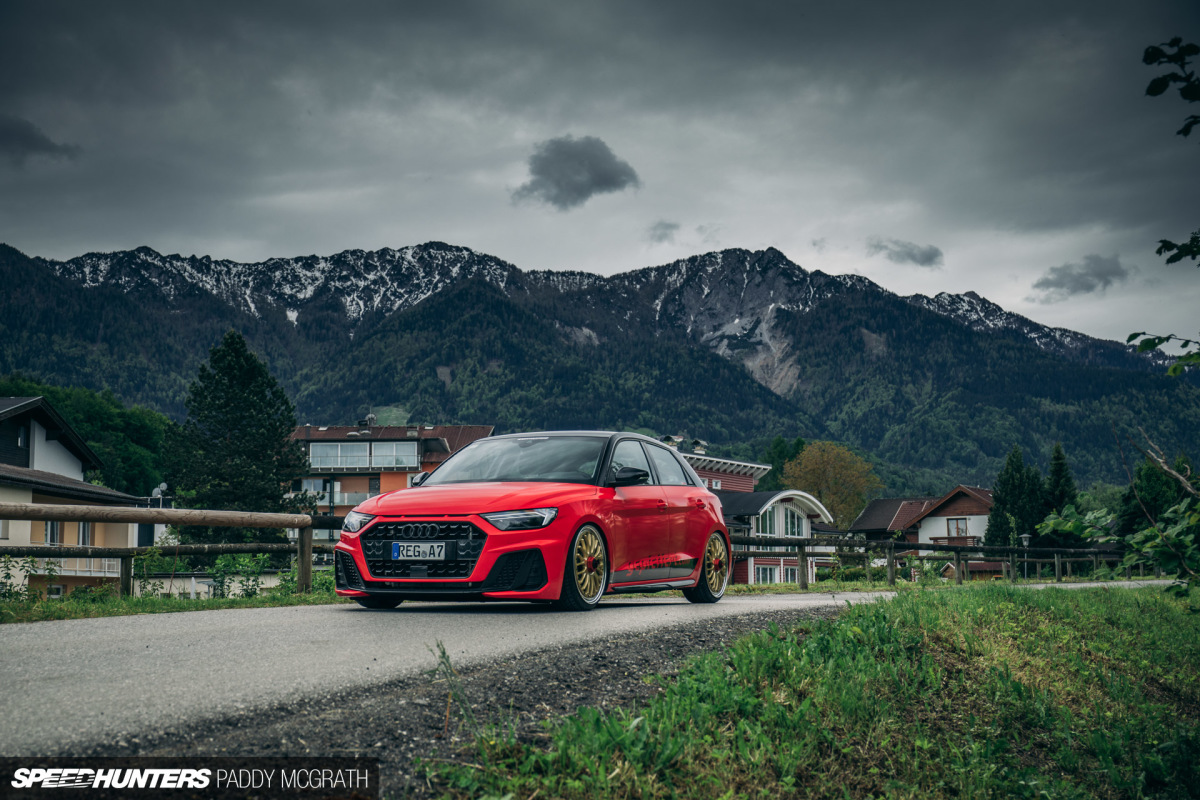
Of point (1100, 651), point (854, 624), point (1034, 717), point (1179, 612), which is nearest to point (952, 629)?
point (854, 624)

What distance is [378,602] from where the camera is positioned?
30.1ft

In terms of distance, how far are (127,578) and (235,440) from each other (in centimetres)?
5193

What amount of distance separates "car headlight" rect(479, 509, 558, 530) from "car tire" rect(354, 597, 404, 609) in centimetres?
153

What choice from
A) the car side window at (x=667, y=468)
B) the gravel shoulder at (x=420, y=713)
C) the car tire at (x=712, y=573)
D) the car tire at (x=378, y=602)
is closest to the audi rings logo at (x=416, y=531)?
the car tire at (x=378, y=602)

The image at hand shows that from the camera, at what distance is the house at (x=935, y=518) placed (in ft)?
295

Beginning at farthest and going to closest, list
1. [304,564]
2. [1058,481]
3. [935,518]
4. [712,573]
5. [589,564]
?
[935,518], [1058,481], [304,564], [712,573], [589,564]

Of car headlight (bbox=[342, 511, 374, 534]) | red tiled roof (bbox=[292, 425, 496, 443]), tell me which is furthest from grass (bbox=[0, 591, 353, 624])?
red tiled roof (bbox=[292, 425, 496, 443])

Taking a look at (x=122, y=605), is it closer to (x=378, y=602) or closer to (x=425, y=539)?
(x=378, y=602)

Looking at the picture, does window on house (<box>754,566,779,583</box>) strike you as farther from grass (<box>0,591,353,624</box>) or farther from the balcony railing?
grass (<box>0,591,353,624</box>)

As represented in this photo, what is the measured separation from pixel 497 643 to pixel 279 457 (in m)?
57.2

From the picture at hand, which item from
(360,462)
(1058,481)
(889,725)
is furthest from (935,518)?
(889,725)

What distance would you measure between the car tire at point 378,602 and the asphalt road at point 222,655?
0.36 feet

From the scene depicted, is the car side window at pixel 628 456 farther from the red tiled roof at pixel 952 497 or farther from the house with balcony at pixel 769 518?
the red tiled roof at pixel 952 497
